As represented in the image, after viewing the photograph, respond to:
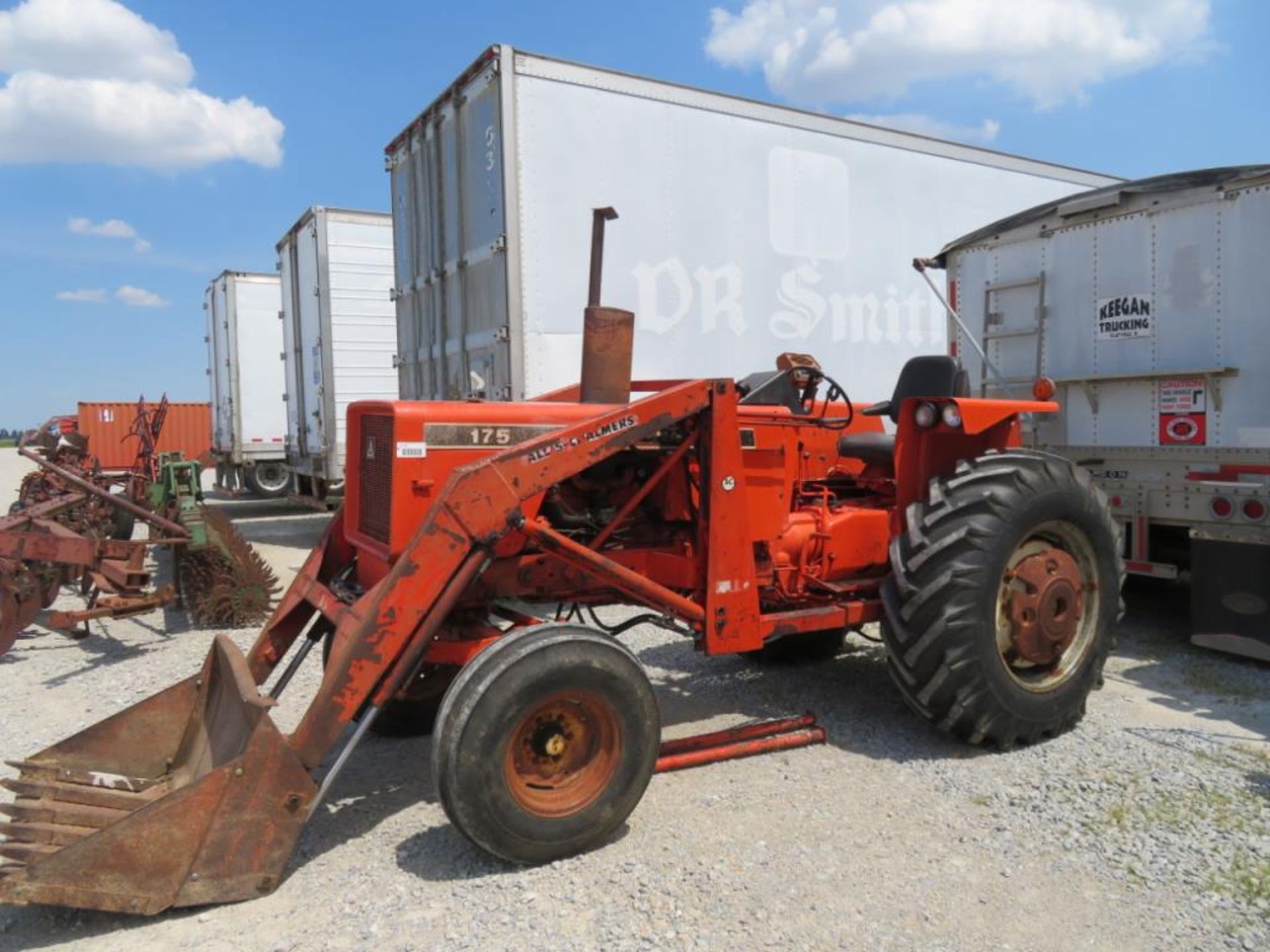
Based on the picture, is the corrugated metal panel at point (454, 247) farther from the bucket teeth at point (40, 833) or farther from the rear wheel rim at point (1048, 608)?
the bucket teeth at point (40, 833)

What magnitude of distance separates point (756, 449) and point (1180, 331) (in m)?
3.48

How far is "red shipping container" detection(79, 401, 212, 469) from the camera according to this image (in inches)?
1004

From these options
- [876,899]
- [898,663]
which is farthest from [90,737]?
[898,663]

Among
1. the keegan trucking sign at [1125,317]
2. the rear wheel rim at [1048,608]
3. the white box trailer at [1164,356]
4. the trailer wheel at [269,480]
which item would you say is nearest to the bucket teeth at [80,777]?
the rear wheel rim at [1048,608]

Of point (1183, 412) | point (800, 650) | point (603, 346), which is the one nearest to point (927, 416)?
point (603, 346)

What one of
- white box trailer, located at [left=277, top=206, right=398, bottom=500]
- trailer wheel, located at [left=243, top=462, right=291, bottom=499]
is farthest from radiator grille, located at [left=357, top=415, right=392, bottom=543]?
trailer wheel, located at [left=243, top=462, right=291, bottom=499]

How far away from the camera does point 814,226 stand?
8156 mm

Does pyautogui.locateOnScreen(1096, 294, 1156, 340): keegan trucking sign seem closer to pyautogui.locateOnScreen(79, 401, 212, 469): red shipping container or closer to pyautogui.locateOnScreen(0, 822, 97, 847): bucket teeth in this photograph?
pyautogui.locateOnScreen(0, 822, 97, 847): bucket teeth

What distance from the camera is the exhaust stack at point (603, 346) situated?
13.3 feet

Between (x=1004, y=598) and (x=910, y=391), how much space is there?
1.21m

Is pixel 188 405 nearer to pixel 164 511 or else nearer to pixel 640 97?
pixel 164 511

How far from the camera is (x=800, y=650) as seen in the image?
554 centimetres

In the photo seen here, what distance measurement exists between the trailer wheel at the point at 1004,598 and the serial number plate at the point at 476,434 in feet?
5.72

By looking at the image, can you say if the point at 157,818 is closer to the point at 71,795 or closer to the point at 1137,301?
the point at 71,795
